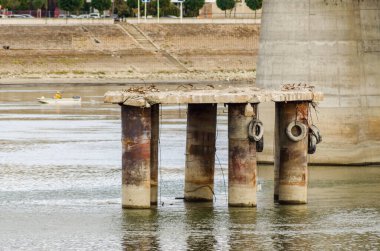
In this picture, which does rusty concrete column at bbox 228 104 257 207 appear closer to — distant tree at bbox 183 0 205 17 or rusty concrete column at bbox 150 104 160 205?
rusty concrete column at bbox 150 104 160 205

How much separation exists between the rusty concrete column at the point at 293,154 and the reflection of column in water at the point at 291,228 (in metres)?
0.48

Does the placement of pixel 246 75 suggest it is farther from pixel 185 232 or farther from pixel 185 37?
pixel 185 232

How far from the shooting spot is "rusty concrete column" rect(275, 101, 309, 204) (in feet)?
155

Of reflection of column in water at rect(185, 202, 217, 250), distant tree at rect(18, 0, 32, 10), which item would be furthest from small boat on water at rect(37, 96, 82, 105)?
distant tree at rect(18, 0, 32, 10)

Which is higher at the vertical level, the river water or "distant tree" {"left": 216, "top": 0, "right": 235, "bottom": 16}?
"distant tree" {"left": 216, "top": 0, "right": 235, "bottom": 16}

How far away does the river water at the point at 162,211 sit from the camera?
41.6 m

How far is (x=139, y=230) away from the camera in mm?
43156

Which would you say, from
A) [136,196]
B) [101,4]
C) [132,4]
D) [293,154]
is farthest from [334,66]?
[132,4]

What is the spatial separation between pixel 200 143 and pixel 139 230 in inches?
215

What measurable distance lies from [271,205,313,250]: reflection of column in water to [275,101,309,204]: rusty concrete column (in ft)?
1.56

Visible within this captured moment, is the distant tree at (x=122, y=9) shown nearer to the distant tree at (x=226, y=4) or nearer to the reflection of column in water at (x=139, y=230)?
the distant tree at (x=226, y=4)

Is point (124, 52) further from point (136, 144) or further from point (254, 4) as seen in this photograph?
point (136, 144)

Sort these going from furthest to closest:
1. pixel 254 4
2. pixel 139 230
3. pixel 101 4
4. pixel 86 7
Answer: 1. pixel 86 7
2. pixel 254 4
3. pixel 101 4
4. pixel 139 230

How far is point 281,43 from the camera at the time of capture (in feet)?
204
